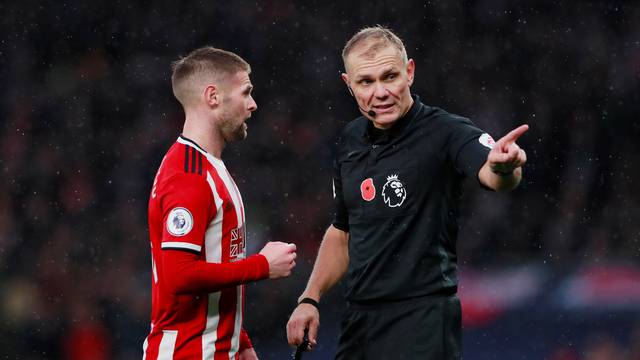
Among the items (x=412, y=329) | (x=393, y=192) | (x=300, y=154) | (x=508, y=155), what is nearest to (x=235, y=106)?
(x=393, y=192)

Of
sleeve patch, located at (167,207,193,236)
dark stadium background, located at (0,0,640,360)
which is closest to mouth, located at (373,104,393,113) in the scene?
sleeve patch, located at (167,207,193,236)

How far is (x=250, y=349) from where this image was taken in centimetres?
294

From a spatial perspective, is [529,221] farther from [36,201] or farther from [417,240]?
[417,240]

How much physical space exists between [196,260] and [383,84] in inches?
31.4

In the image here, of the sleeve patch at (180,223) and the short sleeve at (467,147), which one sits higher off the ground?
the short sleeve at (467,147)

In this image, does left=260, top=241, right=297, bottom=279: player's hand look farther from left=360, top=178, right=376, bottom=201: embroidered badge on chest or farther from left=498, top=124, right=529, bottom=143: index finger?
left=498, top=124, right=529, bottom=143: index finger

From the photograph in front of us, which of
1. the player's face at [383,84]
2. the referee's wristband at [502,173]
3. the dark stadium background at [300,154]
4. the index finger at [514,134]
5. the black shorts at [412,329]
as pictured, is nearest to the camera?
the index finger at [514,134]

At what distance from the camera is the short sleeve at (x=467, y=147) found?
97.6 inches

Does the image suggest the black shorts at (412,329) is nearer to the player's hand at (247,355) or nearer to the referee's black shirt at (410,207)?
the referee's black shirt at (410,207)

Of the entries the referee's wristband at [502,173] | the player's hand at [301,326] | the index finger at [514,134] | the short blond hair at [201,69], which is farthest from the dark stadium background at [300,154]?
the index finger at [514,134]

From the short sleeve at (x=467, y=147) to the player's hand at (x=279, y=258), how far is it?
58 centimetres

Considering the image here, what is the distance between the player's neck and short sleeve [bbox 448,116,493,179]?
29.0 inches

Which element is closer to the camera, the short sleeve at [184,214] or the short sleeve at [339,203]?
the short sleeve at [184,214]

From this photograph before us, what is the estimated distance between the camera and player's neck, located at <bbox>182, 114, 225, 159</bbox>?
2.79 meters
